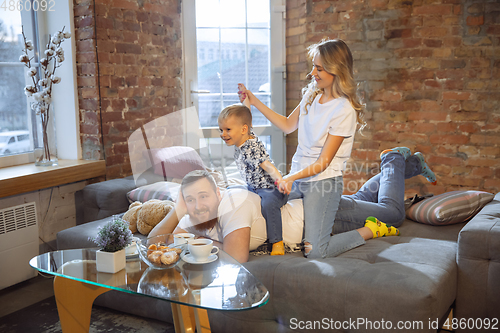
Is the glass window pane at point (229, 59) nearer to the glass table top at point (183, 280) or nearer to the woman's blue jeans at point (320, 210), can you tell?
the woman's blue jeans at point (320, 210)

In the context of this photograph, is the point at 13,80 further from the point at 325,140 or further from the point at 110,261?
the point at 325,140

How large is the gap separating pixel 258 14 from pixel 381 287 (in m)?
2.86

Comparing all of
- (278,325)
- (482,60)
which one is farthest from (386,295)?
(482,60)

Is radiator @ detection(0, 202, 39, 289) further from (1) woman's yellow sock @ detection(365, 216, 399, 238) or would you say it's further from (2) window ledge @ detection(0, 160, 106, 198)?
(1) woman's yellow sock @ detection(365, 216, 399, 238)

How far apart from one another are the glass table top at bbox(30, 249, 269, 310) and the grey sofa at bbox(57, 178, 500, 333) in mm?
303

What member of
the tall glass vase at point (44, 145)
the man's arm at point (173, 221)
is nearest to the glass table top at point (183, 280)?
the man's arm at point (173, 221)

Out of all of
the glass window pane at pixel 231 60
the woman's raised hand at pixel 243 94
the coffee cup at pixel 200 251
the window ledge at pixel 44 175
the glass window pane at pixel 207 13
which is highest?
the glass window pane at pixel 207 13

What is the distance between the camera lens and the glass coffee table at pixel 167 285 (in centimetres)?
123

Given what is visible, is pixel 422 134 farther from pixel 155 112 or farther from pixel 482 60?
pixel 155 112

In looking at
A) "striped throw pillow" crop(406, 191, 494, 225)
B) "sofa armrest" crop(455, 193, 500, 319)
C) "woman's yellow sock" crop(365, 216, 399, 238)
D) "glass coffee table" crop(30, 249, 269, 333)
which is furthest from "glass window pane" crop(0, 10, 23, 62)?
"sofa armrest" crop(455, 193, 500, 319)

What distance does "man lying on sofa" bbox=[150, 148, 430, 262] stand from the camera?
1.63 meters

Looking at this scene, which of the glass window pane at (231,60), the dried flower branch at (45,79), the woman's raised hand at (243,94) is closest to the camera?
the woman's raised hand at (243,94)

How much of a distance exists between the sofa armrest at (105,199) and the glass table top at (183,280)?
3.08 feet

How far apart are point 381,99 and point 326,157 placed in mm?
1794
